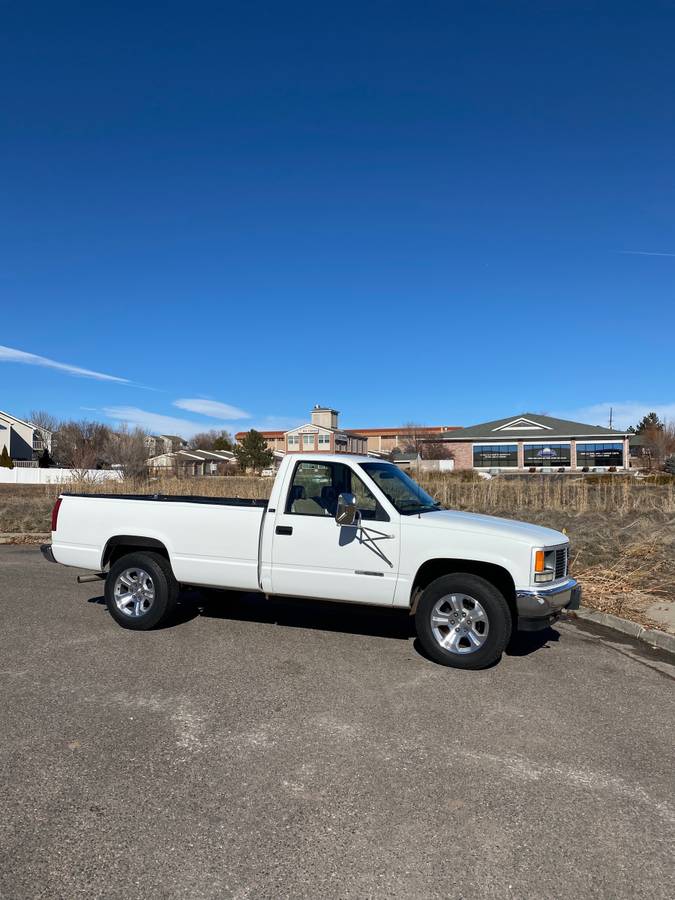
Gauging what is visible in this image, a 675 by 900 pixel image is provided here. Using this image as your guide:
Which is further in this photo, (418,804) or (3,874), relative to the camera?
(418,804)

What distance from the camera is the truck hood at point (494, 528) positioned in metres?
5.92

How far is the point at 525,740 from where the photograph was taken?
4367 millimetres

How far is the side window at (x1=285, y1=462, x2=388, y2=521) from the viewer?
21.8ft

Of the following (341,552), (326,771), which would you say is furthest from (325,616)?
(326,771)

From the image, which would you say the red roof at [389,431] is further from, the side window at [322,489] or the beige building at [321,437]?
the side window at [322,489]

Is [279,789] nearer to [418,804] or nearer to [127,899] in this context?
[418,804]

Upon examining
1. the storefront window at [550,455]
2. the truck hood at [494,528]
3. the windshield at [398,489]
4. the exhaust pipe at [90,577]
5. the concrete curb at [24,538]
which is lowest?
the concrete curb at [24,538]

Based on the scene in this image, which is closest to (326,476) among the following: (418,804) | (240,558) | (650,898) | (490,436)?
(240,558)

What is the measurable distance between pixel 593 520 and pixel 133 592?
11687mm

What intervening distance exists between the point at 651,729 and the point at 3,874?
4.11 m

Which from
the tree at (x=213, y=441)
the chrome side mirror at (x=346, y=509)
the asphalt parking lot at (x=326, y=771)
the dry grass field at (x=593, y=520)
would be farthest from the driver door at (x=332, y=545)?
the tree at (x=213, y=441)

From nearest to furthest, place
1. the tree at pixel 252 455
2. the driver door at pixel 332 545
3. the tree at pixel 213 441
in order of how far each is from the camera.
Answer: the driver door at pixel 332 545 → the tree at pixel 252 455 → the tree at pixel 213 441

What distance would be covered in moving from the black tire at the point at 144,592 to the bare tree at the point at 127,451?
1270 inches

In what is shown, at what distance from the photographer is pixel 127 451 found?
45875 millimetres
